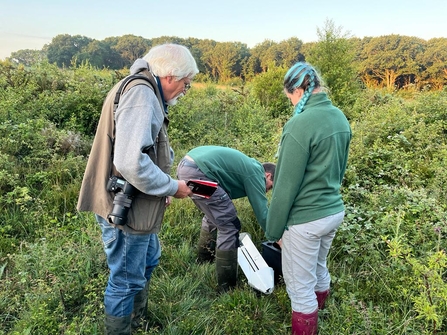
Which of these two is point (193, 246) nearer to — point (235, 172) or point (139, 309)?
point (235, 172)

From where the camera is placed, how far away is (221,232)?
3014 mm

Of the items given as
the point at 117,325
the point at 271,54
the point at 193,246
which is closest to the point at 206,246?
the point at 193,246

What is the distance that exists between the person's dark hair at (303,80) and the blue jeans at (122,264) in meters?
1.27

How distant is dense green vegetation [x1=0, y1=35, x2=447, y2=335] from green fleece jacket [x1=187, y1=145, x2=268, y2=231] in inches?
29.5

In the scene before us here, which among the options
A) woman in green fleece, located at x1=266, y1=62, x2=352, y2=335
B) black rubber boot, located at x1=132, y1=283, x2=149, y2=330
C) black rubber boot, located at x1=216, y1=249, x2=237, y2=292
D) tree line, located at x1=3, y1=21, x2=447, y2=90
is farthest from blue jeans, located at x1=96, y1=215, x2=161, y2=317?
tree line, located at x1=3, y1=21, x2=447, y2=90

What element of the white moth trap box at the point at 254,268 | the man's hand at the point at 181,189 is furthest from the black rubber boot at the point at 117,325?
the white moth trap box at the point at 254,268

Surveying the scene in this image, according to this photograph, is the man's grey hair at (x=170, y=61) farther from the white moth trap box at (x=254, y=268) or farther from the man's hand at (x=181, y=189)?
the white moth trap box at (x=254, y=268)

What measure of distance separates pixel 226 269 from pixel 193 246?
0.79 meters

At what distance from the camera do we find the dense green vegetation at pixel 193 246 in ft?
8.07

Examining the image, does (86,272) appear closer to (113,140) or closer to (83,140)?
(113,140)

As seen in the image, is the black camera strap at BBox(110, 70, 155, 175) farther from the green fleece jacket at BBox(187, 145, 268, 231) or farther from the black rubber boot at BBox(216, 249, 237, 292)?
the black rubber boot at BBox(216, 249, 237, 292)

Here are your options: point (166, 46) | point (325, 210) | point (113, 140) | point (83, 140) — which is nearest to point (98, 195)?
point (113, 140)

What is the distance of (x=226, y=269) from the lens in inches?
116

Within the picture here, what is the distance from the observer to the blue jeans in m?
1.99
